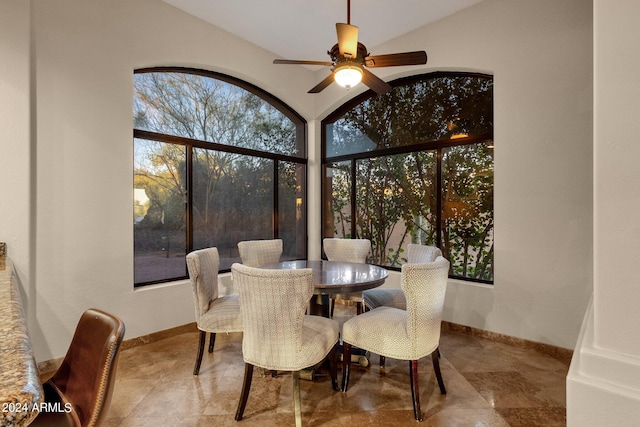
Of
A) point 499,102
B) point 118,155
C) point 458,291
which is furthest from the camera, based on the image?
point 458,291

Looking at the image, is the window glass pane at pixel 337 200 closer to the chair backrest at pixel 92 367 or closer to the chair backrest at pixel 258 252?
the chair backrest at pixel 258 252

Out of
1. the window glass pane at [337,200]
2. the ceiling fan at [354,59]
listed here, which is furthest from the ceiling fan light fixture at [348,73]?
the window glass pane at [337,200]

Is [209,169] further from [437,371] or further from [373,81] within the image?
[437,371]

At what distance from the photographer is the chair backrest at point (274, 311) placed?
1.73m

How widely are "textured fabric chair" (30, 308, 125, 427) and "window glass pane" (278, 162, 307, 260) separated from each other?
349 cm

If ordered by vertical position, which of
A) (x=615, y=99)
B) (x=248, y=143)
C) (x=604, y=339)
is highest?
(x=248, y=143)

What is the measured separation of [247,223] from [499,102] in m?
3.21

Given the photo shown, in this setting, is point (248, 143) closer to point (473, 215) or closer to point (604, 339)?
point (473, 215)

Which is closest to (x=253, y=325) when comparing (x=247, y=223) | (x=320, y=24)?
(x=247, y=223)

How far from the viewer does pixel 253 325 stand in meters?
1.84

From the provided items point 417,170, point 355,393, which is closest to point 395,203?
point 417,170

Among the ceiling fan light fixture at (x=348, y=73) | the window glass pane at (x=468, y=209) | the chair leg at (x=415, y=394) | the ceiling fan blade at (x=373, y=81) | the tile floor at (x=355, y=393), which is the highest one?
the ceiling fan blade at (x=373, y=81)

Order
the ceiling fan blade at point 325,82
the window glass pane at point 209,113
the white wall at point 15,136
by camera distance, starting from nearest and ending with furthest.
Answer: the white wall at point 15,136, the ceiling fan blade at point 325,82, the window glass pane at point 209,113

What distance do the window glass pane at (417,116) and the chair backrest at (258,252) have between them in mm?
1968
